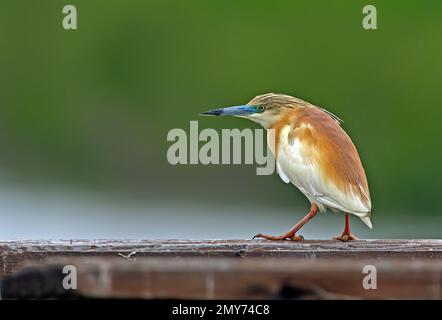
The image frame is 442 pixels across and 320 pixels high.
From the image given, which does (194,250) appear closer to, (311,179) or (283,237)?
(283,237)

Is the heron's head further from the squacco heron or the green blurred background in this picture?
the green blurred background

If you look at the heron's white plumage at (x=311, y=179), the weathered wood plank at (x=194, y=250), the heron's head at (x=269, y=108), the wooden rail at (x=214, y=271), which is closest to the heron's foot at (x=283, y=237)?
the heron's white plumage at (x=311, y=179)

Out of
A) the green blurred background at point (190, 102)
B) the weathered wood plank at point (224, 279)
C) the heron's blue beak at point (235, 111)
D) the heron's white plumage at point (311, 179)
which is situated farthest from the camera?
the green blurred background at point (190, 102)

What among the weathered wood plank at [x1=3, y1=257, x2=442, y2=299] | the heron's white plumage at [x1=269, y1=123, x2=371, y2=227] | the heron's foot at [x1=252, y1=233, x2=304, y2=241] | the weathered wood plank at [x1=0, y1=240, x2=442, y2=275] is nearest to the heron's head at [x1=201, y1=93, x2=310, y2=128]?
the heron's white plumage at [x1=269, y1=123, x2=371, y2=227]

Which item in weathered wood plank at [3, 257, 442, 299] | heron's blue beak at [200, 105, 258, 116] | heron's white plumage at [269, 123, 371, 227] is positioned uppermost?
heron's blue beak at [200, 105, 258, 116]

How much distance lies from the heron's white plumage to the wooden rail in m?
0.41

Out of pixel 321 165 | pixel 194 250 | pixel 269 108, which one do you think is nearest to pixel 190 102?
pixel 269 108

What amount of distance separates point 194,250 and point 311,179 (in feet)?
2.38

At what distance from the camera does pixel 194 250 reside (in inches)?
155

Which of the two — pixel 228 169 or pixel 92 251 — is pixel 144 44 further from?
pixel 92 251

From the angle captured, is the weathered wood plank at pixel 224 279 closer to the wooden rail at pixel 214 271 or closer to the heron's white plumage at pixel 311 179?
the wooden rail at pixel 214 271

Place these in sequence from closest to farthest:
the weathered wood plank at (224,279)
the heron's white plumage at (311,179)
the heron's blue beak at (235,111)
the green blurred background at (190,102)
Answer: the weathered wood plank at (224,279), the heron's white plumage at (311,179), the heron's blue beak at (235,111), the green blurred background at (190,102)

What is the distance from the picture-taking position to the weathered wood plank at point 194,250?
3.92m

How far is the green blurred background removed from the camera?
983 centimetres
